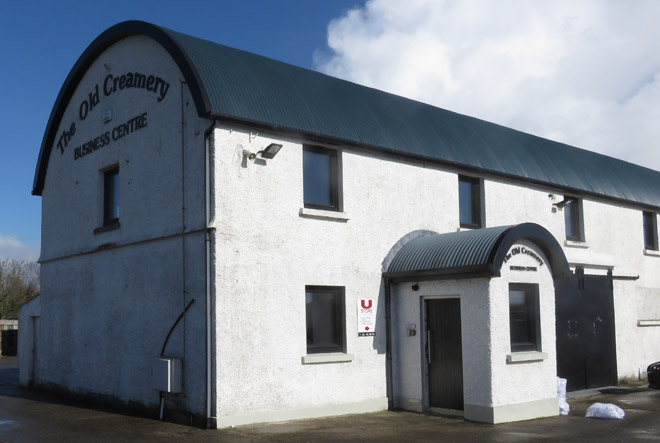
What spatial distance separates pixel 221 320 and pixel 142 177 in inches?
165

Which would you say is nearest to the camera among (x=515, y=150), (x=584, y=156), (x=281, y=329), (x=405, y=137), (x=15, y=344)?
(x=281, y=329)

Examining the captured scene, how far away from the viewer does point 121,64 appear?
52.5 feet

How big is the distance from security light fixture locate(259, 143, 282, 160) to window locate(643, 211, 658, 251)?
51.5 feet

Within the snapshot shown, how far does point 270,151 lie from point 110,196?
5.35 metres

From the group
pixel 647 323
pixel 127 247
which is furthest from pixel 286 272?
pixel 647 323

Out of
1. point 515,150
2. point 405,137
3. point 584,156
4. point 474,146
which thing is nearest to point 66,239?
point 405,137

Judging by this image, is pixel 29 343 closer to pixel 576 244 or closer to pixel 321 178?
pixel 321 178

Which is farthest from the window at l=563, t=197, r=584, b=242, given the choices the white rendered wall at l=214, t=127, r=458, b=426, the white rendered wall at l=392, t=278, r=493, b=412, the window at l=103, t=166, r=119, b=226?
the window at l=103, t=166, r=119, b=226

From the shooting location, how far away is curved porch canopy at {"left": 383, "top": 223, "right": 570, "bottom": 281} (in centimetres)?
1289

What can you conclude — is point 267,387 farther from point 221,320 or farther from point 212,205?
point 212,205

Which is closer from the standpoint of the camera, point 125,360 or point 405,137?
point 125,360

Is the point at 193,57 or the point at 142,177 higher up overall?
the point at 193,57

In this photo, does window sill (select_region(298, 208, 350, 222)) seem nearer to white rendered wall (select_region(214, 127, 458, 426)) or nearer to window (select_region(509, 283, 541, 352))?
white rendered wall (select_region(214, 127, 458, 426))

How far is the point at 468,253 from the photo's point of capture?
1337 centimetres
